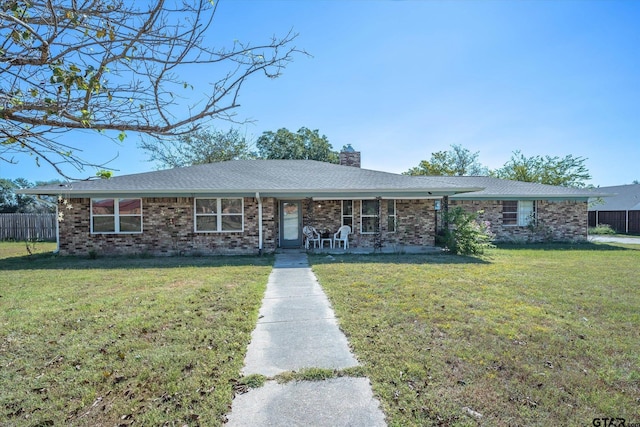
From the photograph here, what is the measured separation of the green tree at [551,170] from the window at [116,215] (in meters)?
29.1

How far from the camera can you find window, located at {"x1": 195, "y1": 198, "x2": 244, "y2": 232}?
477 inches

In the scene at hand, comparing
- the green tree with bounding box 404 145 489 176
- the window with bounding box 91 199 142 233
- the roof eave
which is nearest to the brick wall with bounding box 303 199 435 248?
the roof eave

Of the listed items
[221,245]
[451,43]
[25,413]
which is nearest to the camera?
[25,413]

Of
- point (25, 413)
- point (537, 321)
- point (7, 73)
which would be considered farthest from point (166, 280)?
point (537, 321)

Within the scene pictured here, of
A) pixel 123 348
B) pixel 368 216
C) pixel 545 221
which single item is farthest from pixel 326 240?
pixel 545 221

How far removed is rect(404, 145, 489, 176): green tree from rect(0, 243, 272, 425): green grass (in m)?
30.0

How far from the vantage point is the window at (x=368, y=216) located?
13445 mm

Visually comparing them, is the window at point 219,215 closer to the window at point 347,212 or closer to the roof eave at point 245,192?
the roof eave at point 245,192

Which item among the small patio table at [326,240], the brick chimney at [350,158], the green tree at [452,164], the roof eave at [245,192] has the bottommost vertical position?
Answer: the small patio table at [326,240]

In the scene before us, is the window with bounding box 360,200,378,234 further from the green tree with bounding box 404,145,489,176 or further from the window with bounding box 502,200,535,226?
the green tree with bounding box 404,145,489,176

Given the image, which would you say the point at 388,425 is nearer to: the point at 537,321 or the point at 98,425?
the point at 98,425

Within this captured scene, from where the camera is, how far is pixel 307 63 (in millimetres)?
3641

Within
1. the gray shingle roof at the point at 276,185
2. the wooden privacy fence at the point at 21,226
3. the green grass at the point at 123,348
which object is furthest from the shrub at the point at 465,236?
the wooden privacy fence at the point at 21,226

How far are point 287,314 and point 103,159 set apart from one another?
10.9 ft
